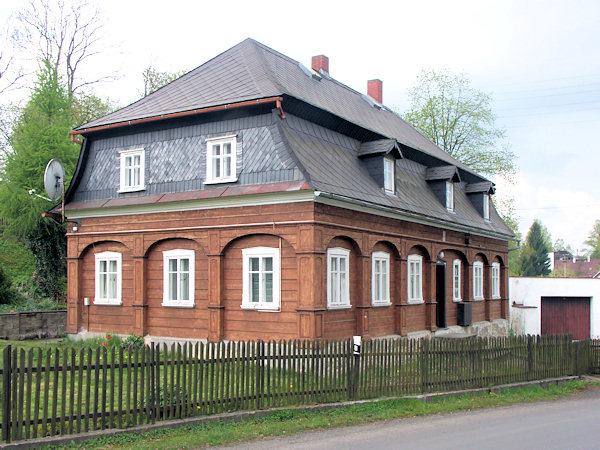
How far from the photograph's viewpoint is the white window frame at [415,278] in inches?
834

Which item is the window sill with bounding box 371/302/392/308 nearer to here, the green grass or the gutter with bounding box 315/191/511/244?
the gutter with bounding box 315/191/511/244

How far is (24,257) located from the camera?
30469 mm

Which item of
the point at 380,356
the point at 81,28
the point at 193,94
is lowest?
the point at 380,356

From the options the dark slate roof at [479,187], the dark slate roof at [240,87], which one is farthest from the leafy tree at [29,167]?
the dark slate roof at [479,187]

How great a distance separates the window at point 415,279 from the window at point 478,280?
20.4ft

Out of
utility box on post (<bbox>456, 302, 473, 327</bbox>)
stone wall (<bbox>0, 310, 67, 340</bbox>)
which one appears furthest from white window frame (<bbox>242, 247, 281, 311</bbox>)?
utility box on post (<bbox>456, 302, 473, 327</bbox>)

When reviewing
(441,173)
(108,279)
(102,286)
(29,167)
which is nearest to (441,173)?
(441,173)

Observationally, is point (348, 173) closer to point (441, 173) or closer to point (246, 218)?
point (246, 218)

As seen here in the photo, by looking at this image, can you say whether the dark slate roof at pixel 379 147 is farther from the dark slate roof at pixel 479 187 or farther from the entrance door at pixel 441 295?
the dark slate roof at pixel 479 187

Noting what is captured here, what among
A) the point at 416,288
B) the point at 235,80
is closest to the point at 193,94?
the point at 235,80

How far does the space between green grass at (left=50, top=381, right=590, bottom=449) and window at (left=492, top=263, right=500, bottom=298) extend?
15.4 m

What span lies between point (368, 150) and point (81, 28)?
84.6ft

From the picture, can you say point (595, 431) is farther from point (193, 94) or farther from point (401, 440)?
point (193, 94)

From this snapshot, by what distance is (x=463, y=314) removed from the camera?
2533cm
